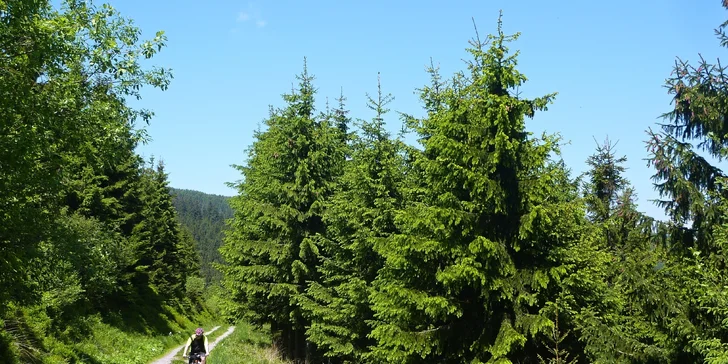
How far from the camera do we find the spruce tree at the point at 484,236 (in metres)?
11.0

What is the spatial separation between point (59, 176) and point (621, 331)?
1118 cm

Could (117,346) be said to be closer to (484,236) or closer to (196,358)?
(196,358)

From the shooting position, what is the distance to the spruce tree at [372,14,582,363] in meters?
11.0

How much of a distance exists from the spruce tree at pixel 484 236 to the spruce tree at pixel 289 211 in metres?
7.93

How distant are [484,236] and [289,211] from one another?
33.3ft

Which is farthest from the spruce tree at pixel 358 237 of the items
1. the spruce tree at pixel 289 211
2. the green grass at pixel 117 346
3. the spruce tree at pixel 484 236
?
the green grass at pixel 117 346

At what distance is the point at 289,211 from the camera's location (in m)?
→ 20.1

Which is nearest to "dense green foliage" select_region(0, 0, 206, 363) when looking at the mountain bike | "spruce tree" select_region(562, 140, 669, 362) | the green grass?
the green grass

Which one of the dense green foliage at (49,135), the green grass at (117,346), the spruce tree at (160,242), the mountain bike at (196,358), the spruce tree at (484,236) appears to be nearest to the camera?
the dense green foliage at (49,135)

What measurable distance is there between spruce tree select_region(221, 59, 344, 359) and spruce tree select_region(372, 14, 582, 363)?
7.93m

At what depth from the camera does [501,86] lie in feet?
40.1

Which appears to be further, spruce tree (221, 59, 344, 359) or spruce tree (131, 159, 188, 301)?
spruce tree (131, 159, 188, 301)

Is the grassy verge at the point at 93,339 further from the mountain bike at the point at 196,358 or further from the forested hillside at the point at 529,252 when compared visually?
the forested hillside at the point at 529,252

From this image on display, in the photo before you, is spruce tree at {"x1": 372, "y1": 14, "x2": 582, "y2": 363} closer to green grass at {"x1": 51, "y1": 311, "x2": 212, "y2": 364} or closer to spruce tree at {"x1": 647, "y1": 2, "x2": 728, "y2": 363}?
spruce tree at {"x1": 647, "y1": 2, "x2": 728, "y2": 363}
